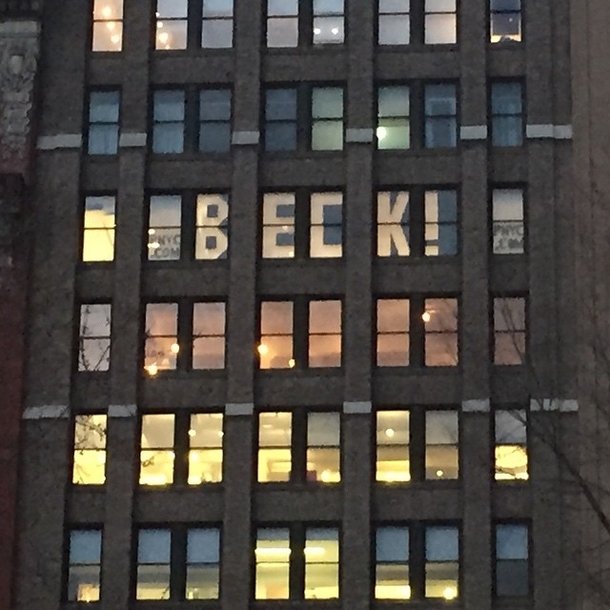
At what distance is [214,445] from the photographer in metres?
37.2

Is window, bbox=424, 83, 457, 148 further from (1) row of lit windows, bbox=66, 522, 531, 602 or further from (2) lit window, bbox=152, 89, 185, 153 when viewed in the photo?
(1) row of lit windows, bbox=66, 522, 531, 602

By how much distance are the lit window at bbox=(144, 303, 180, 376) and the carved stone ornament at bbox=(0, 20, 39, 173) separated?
519 cm

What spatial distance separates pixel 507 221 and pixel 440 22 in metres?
5.79

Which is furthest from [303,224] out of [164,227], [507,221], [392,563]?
[392,563]

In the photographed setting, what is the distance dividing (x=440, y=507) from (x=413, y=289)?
219 inches

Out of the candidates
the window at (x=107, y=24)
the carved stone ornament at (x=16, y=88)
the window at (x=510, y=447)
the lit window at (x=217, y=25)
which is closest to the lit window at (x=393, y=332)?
the window at (x=510, y=447)

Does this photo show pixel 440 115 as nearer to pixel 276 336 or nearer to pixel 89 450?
pixel 276 336

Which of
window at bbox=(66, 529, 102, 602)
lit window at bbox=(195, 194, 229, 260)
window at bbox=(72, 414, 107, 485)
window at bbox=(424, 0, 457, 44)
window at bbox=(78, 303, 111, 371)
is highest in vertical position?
window at bbox=(424, 0, 457, 44)

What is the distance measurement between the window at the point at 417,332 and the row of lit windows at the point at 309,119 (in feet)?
14.0

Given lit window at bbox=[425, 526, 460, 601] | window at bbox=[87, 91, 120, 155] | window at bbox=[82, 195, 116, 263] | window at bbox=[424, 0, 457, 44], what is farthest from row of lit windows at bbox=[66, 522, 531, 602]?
window at bbox=[424, 0, 457, 44]

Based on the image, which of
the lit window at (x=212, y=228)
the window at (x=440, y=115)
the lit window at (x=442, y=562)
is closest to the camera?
the lit window at (x=442, y=562)

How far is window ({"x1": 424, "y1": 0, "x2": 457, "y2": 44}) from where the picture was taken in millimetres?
39312

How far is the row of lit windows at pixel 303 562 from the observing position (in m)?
36.0

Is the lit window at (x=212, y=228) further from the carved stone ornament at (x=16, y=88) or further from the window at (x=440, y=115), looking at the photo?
the window at (x=440, y=115)
